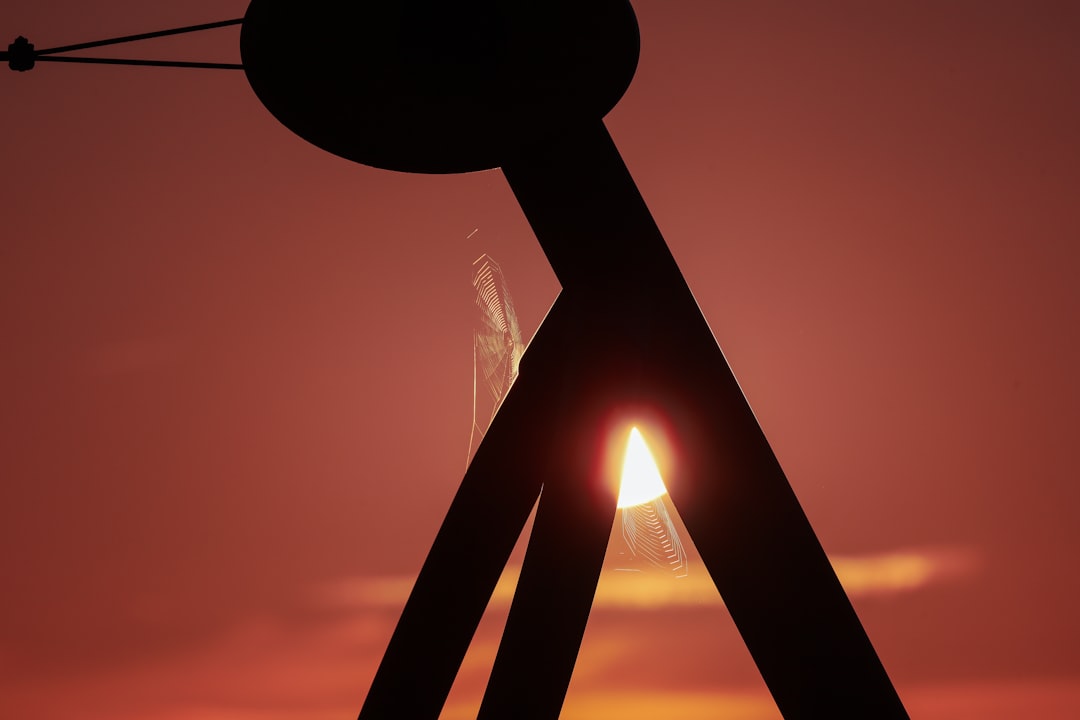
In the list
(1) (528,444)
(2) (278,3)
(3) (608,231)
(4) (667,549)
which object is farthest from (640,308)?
(2) (278,3)

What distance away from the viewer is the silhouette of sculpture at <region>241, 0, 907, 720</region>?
5.65 m

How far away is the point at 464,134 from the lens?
6.55 metres

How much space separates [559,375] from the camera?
6.86 metres

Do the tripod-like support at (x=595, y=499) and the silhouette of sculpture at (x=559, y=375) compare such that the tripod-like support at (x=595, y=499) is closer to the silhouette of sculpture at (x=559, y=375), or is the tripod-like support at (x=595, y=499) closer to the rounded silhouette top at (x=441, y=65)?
the silhouette of sculpture at (x=559, y=375)

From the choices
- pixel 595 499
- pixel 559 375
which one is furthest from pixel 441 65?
pixel 595 499

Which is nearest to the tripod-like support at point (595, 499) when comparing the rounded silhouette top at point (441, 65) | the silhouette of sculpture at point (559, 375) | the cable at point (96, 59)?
the silhouette of sculpture at point (559, 375)

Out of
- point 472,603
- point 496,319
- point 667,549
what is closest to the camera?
point 472,603

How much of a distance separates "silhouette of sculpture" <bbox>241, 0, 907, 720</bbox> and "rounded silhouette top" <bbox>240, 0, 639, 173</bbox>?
0.04 ft

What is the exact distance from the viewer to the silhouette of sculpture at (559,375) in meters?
5.65

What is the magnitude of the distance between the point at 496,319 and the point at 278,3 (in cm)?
308

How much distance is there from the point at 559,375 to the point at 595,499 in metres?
1.04

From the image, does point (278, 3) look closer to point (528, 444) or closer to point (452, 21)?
point (452, 21)

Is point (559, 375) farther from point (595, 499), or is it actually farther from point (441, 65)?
point (441, 65)

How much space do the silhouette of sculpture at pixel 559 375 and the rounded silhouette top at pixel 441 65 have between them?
1cm
